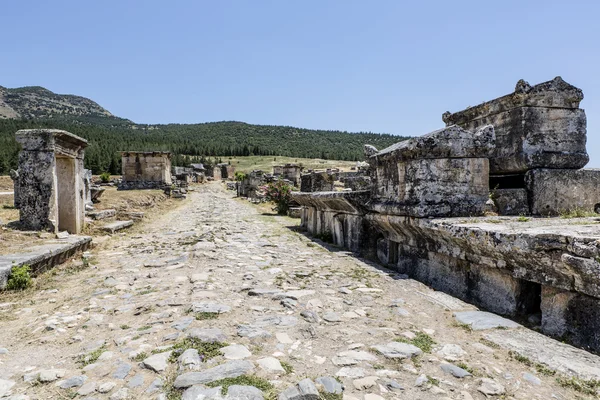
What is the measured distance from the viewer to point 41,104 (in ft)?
428

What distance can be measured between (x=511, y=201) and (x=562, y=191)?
529 millimetres

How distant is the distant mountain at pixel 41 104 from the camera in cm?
11675

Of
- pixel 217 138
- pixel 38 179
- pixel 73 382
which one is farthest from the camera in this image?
pixel 217 138

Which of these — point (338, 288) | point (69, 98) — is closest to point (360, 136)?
point (69, 98)

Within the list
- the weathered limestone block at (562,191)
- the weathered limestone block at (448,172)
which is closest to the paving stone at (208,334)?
the weathered limestone block at (448,172)

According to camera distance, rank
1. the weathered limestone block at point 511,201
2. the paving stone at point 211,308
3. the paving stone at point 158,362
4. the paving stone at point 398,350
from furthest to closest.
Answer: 1. the weathered limestone block at point 511,201
2. the paving stone at point 211,308
3. the paving stone at point 398,350
4. the paving stone at point 158,362

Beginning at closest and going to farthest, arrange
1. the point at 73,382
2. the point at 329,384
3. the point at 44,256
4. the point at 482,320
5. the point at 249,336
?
the point at 329,384, the point at 73,382, the point at 249,336, the point at 482,320, the point at 44,256

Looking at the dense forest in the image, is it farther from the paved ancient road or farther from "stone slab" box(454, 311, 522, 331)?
"stone slab" box(454, 311, 522, 331)

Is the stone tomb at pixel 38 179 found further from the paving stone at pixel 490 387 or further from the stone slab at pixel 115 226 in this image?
the paving stone at pixel 490 387

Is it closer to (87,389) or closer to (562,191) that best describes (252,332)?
(87,389)

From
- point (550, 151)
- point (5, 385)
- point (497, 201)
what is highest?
point (550, 151)

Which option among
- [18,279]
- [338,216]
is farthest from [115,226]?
[338,216]

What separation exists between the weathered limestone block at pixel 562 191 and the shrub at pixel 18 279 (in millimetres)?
5984

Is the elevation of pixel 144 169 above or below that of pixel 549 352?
above
